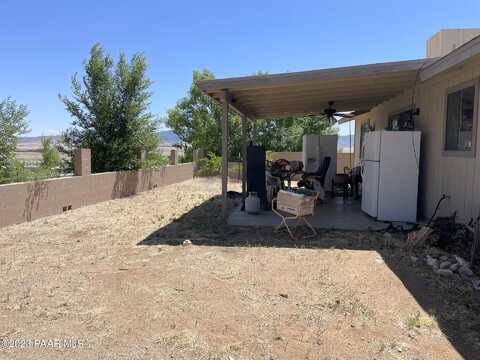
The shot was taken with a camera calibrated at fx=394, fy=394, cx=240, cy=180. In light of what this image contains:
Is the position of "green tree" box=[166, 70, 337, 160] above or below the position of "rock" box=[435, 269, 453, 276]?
above

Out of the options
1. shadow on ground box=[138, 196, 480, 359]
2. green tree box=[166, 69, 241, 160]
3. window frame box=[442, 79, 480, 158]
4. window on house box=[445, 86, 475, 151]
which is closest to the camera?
shadow on ground box=[138, 196, 480, 359]

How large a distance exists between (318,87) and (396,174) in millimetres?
1965

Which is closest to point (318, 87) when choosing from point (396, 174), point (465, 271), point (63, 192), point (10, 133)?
point (396, 174)

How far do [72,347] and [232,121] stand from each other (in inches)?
641

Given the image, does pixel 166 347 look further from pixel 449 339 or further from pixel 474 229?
pixel 474 229

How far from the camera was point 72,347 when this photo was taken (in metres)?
2.55

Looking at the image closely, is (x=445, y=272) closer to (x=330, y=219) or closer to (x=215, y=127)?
(x=330, y=219)

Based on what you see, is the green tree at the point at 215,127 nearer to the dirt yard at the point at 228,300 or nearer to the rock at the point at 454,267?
the dirt yard at the point at 228,300

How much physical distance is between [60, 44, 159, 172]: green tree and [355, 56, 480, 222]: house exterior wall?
7395mm

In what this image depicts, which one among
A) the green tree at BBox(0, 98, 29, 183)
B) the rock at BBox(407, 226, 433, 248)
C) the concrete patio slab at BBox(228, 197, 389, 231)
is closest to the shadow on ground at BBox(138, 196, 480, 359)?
the rock at BBox(407, 226, 433, 248)

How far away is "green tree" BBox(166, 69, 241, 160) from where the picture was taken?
18656 millimetres

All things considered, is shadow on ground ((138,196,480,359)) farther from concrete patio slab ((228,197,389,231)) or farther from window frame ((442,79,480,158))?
window frame ((442,79,480,158))

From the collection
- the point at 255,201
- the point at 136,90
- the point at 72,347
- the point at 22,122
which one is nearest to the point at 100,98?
the point at 136,90

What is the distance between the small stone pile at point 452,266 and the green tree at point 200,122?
14.1m
